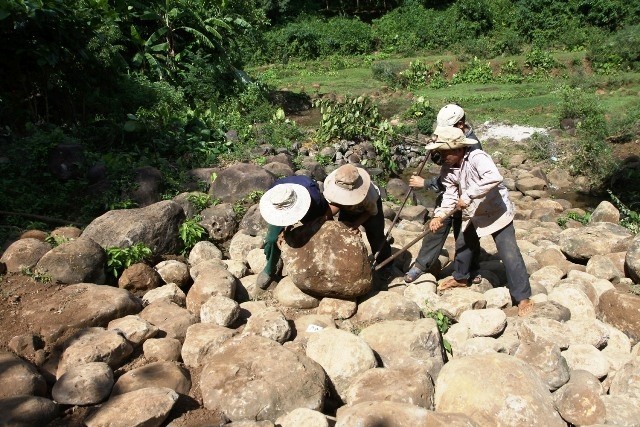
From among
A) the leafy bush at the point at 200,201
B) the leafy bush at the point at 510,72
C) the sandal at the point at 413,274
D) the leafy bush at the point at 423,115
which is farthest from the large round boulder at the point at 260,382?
the leafy bush at the point at 510,72

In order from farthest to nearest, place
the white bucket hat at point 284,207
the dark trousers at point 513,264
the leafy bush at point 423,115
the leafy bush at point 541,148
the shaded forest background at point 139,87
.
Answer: the leafy bush at point 423,115, the leafy bush at point 541,148, the shaded forest background at point 139,87, the dark trousers at point 513,264, the white bucket hat at point 284,207

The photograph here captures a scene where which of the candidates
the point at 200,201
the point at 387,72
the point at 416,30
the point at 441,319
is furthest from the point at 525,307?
the point at 416,30

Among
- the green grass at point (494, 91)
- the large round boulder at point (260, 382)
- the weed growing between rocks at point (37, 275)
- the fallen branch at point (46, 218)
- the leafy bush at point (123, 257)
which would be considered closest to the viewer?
the large round boulder at point (260, 382)

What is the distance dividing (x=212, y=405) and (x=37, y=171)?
208 inches

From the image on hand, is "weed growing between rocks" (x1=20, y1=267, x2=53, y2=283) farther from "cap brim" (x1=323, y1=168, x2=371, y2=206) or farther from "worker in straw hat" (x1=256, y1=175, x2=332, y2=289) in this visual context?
"cap brim" (x1=323, y1=168, x2=371, y2=206)

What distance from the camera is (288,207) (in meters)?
4.38

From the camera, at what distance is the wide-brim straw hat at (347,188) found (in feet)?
15.0

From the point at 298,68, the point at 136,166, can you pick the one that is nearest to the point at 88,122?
the point at 136,166

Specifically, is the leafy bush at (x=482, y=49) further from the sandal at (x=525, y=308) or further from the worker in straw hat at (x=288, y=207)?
the worker in straw hat at (x=288, y=207)

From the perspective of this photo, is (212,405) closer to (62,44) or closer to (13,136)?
(13,136)

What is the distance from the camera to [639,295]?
5.09 metres

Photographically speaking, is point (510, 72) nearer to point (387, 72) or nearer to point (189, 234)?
point (387, 72)

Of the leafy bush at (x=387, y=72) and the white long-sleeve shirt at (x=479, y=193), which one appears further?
the leafy bush at (x=387, y=72)

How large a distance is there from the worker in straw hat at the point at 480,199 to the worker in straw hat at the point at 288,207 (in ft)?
3.20
